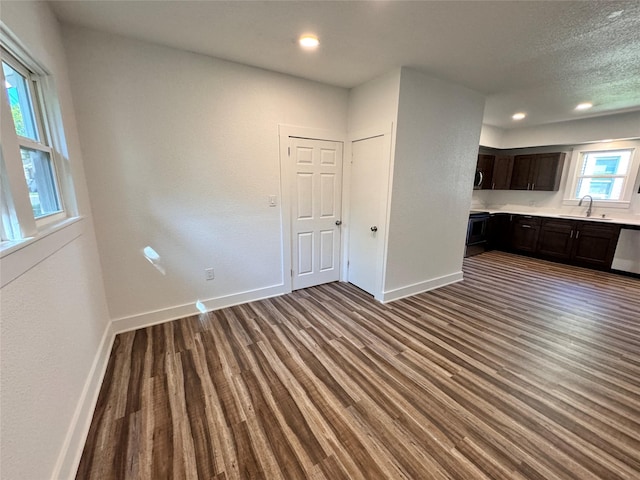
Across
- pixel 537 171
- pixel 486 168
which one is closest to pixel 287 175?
pixel 486 168

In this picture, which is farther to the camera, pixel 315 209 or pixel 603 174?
pixel 603 174

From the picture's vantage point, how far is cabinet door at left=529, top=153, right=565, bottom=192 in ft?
17.0

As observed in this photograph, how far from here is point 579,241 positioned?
4730 millimetres

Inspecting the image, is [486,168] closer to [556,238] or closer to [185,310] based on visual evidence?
[556,238]

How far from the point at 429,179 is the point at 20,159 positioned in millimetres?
3505

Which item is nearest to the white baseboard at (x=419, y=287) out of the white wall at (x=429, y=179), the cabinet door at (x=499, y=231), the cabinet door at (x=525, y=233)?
the white wall at (x=429, y=179)

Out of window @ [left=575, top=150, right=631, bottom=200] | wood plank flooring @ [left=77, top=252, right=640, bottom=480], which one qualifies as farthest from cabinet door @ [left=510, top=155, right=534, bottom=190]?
wood plank flooring @ [left=77, top=252, right=640, bottom=480]

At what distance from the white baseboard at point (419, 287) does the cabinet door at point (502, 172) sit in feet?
10.2

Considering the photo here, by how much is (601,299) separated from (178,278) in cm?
530

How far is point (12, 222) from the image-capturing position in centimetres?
115

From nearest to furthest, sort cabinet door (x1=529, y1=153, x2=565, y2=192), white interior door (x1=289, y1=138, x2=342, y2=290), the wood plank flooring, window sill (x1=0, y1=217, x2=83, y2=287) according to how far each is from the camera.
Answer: window sill (x1=0, y1=217, x2=83, y2=287)
the wood plank flooring
white interior door (x1=289, y1=138, x2=342, y2=290)
cabinet door (x1=529, y1=153, x2=565, y2=192)

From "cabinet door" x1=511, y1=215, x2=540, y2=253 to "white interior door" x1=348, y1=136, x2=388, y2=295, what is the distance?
4.14 meters

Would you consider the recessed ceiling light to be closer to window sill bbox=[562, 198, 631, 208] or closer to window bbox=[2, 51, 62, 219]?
window bbox=[2, 51, 62, 219]

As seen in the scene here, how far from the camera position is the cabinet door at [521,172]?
554cm
